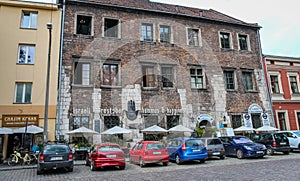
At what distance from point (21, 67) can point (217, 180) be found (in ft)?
50.1

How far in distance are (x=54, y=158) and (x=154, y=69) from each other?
11215 mm

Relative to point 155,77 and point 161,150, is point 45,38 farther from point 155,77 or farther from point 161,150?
point 161,150

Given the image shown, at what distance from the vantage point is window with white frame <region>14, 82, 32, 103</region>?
1653cm

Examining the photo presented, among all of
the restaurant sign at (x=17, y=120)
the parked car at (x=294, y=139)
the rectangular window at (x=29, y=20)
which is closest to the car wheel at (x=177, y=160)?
the parked car at (x=294, y=139)

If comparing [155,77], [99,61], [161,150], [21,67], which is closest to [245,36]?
[155,77]

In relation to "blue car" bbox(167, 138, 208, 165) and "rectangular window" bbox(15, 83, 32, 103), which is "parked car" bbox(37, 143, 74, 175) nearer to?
"blue car" bbox(167, 138, 208, 165)

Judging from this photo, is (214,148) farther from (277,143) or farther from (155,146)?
(277,143)

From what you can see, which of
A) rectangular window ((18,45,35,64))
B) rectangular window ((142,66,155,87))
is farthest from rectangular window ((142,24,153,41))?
rectangular window ((18,45,35,64))

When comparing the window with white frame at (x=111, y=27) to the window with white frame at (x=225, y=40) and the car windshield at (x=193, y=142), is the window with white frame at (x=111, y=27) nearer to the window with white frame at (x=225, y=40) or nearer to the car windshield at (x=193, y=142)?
the window with white frame at (x=225, y=40)

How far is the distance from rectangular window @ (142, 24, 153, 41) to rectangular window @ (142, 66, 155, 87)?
8.51ft

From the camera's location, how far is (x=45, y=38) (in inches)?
707

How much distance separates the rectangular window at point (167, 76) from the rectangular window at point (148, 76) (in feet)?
3.05

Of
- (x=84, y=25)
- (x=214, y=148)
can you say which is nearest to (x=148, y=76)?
(x=84, y=25)

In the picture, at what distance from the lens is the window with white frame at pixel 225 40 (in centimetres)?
2231
